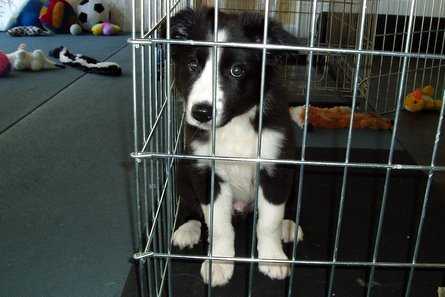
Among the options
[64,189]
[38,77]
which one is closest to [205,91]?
[64,189]

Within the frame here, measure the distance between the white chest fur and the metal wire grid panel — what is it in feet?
0.43

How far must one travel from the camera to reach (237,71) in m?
1.42

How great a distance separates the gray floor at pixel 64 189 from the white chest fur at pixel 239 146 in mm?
437

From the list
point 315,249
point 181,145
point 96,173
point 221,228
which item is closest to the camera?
point 221,228

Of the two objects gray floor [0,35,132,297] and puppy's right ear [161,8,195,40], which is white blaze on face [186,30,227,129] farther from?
gray floor [0,35,132,297]

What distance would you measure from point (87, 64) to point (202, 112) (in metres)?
3.19

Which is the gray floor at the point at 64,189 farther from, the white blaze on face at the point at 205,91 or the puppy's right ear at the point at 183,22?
the puppy's right ear at the point at 183,22

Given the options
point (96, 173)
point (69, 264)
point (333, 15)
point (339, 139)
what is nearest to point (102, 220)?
point (69, 264)

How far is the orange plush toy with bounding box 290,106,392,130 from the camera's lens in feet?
10.0

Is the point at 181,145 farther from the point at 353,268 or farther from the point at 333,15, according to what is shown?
the point at 333,15

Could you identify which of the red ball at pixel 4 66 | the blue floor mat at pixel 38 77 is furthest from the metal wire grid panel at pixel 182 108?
the red ball at pixel 4 66

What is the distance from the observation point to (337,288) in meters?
1.51

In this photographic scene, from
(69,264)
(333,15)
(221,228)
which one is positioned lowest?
(69,264)

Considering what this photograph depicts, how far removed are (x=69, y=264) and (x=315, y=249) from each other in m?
0.80
